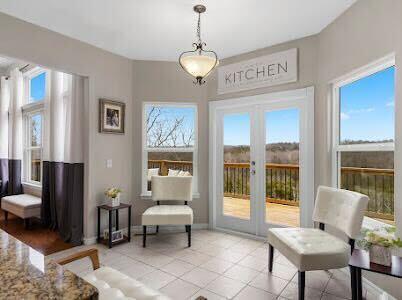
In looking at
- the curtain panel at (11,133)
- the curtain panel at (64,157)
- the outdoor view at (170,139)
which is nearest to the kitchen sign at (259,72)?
the outdoor view at (170,139)

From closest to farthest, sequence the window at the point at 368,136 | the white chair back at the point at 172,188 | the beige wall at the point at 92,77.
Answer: the window at the point at 368,136 < the beige wall at the point at 92,77 < the white chair back at the point at 172,188

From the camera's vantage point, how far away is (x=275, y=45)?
136 inches

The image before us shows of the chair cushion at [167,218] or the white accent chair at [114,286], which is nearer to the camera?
the white accent chair at [114,286]

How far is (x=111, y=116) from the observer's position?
365cm

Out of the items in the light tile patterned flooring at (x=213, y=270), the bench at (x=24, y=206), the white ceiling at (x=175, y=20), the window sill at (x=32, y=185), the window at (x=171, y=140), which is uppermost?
the white ceiling at (x=175, y=20)

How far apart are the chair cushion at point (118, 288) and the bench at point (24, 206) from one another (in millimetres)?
3045

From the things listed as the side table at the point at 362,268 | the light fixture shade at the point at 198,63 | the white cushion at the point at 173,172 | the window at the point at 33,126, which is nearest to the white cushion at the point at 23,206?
the window at the point at 33,126

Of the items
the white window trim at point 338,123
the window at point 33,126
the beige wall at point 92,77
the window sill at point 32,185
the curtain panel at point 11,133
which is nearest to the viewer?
the white window trim at point 338,123

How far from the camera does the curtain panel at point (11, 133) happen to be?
509 centimetres

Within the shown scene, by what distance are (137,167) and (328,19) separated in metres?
3.19

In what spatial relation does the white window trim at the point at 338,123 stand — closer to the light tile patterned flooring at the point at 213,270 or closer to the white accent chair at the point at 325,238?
the white accent chair at the point at 325,238

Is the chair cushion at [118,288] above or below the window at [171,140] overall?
below

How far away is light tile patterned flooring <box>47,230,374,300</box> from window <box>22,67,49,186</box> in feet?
8.36

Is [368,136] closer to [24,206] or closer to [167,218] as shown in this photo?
[167,218]
